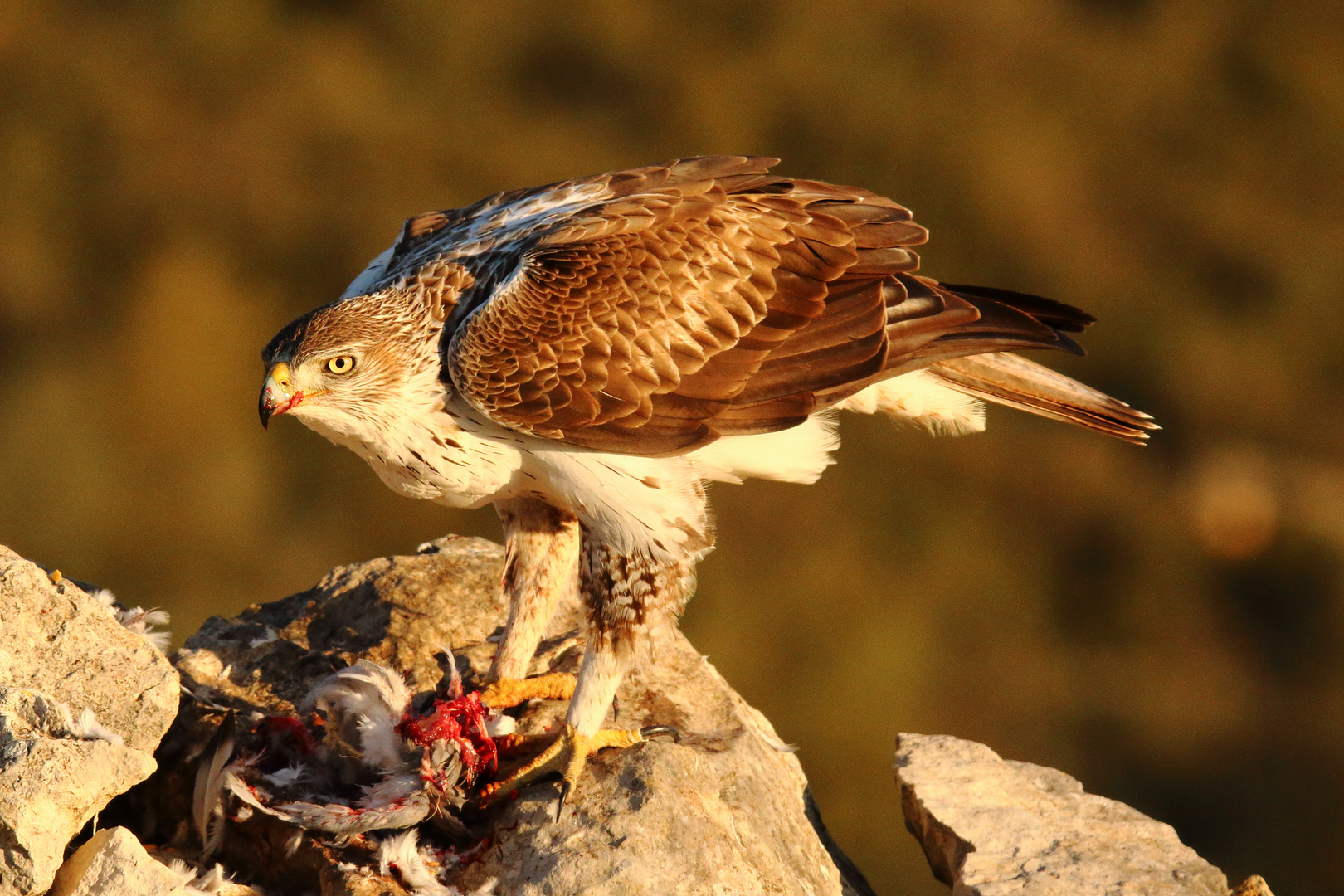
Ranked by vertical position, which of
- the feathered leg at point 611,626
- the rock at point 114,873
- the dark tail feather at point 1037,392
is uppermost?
the dark tail feather at point 1037,392

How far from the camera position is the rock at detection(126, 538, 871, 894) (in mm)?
3871

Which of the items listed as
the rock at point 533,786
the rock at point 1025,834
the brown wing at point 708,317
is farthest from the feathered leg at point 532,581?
the rock at point 1025,834

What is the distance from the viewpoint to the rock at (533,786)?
12.7 feet

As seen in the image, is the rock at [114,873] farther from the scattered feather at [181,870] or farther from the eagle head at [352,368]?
the eagle head at [352,368]

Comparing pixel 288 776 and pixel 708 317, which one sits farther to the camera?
pixel 708 317

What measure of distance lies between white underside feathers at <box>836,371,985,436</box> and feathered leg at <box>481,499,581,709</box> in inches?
44.7

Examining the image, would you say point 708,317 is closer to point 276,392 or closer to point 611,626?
point 611,626

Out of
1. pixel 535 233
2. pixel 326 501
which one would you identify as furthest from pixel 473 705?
pixel 326 501

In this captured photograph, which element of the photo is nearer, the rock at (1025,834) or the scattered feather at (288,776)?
the scattered feather at (288,776)

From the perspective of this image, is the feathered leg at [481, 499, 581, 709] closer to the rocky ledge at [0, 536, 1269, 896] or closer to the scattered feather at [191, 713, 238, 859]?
the rocky ledge at [0, 536, 1269, 896]

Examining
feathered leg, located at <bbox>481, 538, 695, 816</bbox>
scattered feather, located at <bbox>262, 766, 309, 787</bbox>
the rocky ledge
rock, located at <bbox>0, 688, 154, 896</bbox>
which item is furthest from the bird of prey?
rock, located at <bbox>0, 688, 154, 896</bbox>

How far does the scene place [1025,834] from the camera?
15.0 ft

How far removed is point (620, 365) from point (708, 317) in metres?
0.37

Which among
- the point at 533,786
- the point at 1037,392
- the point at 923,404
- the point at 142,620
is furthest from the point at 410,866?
the point at 1037,392
